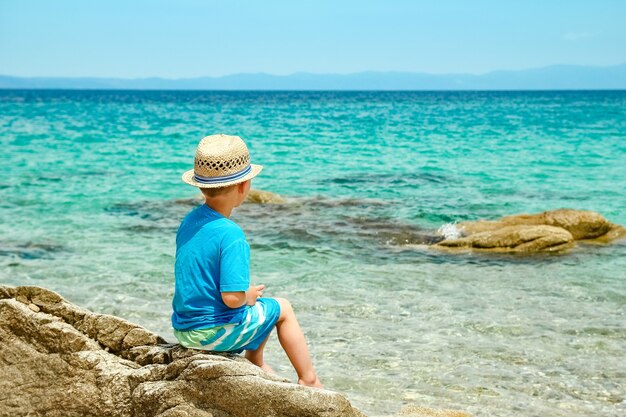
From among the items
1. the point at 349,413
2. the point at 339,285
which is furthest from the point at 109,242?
the point at 349,413

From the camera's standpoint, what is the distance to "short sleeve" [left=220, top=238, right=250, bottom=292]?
14.2 feet

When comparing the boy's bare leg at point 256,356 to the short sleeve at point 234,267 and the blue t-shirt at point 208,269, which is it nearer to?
the blue t-shirt at point 208,269

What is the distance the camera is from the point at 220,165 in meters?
4.50

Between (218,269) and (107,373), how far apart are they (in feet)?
3.09

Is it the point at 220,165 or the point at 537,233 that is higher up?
the point at 220,165

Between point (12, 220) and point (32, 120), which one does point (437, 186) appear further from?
point (32, 120)

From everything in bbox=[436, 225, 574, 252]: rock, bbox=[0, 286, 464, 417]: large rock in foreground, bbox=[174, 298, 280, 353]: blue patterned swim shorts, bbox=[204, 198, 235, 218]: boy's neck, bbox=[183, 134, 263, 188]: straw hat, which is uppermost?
bbox=[183, 134, 263, 188]: straw hat

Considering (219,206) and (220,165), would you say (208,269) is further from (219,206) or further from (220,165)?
(220,165)

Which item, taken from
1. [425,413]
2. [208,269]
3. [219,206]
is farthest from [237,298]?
[425,413]

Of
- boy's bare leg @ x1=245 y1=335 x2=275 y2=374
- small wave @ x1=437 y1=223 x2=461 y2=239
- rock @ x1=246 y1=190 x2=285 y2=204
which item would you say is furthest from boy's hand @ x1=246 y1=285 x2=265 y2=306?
rock @ x1=246 y1=190 x2=285 y2=204

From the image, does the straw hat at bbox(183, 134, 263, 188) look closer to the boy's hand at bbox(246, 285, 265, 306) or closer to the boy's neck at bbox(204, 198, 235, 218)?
the boy's neck at bbox(204, 198, 235, 218)

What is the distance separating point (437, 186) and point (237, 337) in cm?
1693

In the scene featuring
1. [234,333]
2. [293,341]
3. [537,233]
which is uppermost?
[234,333]

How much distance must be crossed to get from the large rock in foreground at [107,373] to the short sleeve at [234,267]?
0.42 meters
